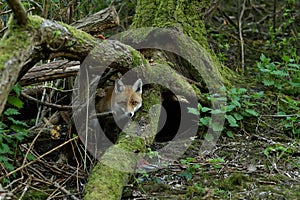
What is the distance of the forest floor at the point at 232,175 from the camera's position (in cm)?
362

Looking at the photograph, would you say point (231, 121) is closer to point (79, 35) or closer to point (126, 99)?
point (126, 99)

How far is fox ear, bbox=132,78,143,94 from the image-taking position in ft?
15.8

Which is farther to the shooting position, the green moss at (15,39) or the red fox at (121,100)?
the red fox at (121,100)

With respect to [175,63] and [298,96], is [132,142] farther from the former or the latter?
[298,96]

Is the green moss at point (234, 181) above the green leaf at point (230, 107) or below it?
below

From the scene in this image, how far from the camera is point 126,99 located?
5.36 metres

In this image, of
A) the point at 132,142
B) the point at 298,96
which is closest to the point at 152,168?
the point at 132,142

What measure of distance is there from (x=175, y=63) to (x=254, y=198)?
91.0 inches

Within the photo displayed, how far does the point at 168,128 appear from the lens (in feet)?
17.2

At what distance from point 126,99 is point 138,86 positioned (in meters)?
0.46

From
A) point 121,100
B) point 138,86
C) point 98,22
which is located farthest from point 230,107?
point 98,22

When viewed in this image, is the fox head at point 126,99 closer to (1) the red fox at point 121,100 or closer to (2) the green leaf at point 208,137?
(1) the red fox at point 121,100

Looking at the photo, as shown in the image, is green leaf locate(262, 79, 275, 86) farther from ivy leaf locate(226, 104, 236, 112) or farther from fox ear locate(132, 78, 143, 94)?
fox ear locate(132, 78, 143, 94)

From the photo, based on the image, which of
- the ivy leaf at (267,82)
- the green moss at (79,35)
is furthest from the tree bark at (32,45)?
the ivy leaf at (267,82)
